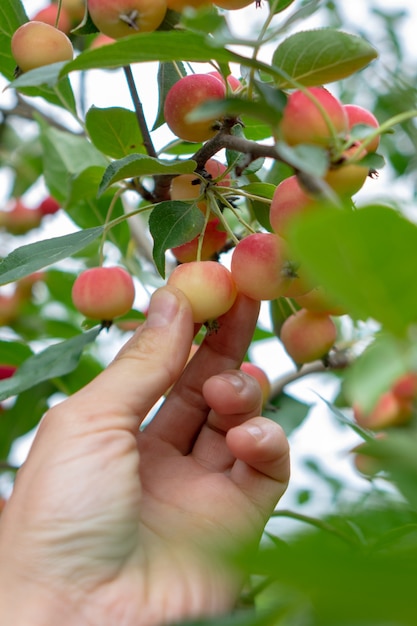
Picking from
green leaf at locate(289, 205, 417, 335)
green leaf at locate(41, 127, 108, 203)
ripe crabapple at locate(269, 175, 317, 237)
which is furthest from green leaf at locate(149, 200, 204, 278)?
green leaf at locate(41, 127, 108, 203)

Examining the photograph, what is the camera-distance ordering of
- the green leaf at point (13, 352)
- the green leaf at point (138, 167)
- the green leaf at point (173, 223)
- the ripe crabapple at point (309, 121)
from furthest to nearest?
the green leaf at point (13, 352), the green leaf at point (173, 223), the green leaf at point (138, 167), the ripe crabapple at point (309, 121)

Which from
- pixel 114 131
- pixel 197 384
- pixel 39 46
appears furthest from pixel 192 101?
pixel 197 384

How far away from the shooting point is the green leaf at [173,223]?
2.65 feet

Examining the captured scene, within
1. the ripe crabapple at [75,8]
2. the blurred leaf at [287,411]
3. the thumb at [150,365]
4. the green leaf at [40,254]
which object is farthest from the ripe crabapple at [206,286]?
the ripe crabapple at [75,8]

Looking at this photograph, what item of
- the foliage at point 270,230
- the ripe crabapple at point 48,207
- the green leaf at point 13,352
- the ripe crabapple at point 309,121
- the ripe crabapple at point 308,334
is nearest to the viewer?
the foliage at point 270,230

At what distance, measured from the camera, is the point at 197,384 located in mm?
1000

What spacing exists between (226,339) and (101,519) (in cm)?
29

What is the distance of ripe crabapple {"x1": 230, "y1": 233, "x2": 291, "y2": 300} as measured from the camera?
2.46 ft

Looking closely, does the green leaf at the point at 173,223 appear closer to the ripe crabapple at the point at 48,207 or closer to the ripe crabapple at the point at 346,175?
the ripe crabapple at the point at 346,175

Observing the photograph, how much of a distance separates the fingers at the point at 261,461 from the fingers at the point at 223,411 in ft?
0.09

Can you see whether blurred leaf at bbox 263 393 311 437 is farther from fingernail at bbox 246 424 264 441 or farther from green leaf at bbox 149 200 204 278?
green leaf at bbox 149 200 204 278

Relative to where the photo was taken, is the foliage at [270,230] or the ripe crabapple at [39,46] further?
the ripe crabapple at [39,46]

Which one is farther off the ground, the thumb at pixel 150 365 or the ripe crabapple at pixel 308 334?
the thumb at pixel 150 365

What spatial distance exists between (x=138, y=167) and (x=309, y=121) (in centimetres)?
21
